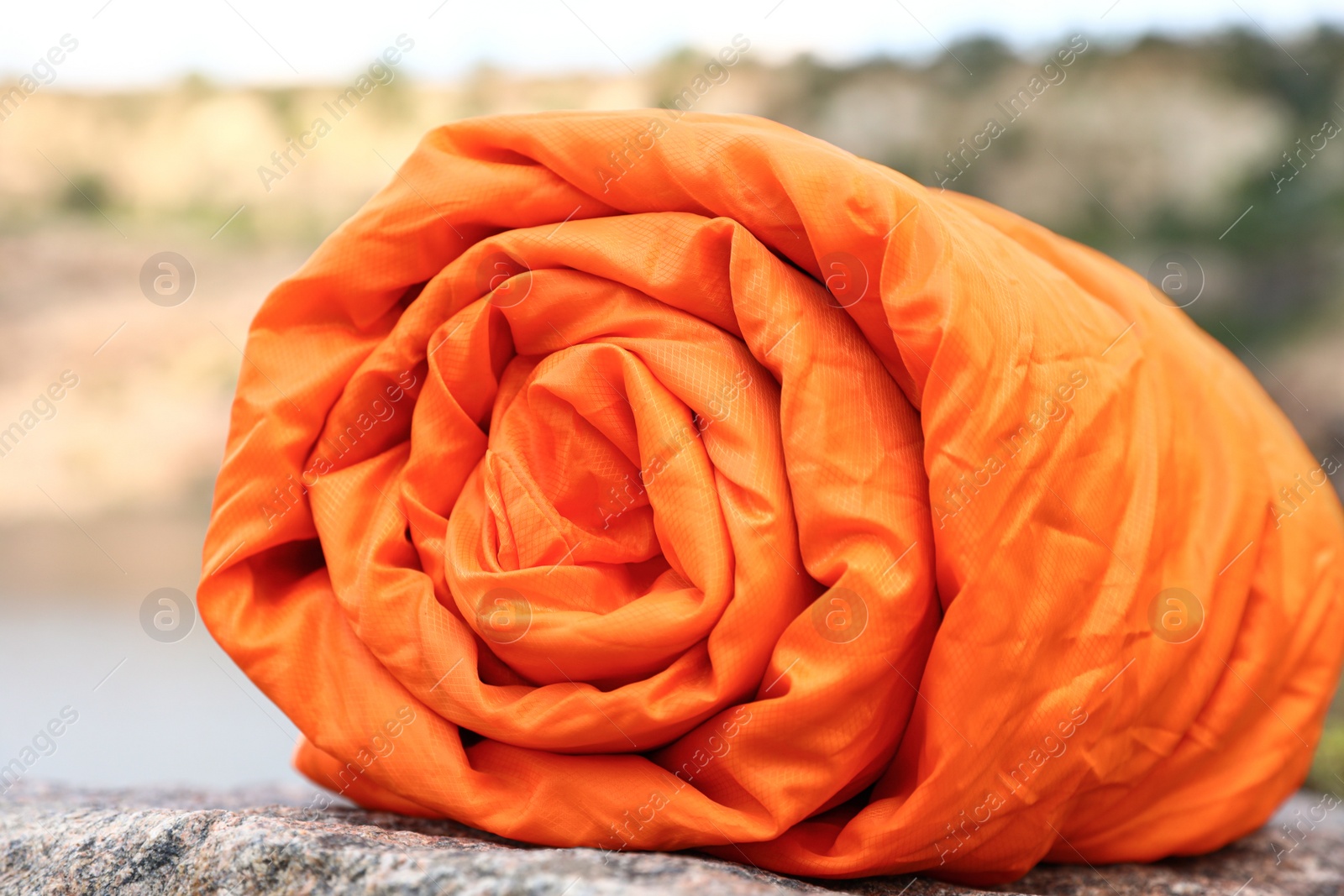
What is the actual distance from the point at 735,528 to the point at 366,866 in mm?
295

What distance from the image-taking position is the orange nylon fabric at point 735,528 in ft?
2.17

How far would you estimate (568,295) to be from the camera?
75cm

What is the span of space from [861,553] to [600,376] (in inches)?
8.6

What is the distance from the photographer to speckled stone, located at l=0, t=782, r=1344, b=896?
Answer: 0.58 m

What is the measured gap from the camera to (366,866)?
602mm

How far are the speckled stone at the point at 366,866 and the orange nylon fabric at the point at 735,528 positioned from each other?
0.11 ft

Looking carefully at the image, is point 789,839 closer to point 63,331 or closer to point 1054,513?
point 1054,513

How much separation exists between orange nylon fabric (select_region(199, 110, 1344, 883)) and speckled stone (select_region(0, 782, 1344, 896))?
0.03m

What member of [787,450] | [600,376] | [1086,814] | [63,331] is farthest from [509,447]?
[63,331]

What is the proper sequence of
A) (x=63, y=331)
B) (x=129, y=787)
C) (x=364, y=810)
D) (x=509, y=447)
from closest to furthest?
(x=509, y=447)
(x=364, y=810)
(x=129, y=787)
(x=63, y=331)

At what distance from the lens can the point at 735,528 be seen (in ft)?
2.20

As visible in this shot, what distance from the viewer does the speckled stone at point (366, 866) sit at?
1.89ft

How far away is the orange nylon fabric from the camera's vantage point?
26.1 inches

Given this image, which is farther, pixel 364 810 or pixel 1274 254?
pixel 1274 254
